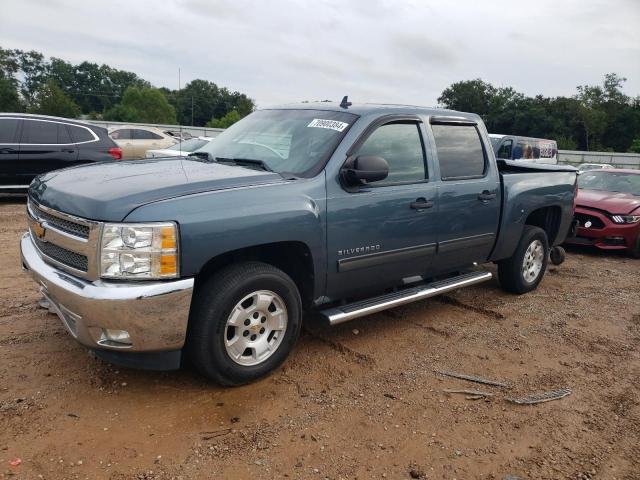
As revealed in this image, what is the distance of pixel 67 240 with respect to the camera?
298cm

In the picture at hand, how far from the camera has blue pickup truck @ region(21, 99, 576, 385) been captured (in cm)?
279

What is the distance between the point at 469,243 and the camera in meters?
4.69

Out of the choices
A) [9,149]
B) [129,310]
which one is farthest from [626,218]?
[9,149]

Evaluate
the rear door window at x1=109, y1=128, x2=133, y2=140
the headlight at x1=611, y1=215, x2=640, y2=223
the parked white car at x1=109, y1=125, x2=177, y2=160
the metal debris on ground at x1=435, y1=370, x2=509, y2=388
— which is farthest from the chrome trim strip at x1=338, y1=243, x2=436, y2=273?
the rear door window at x1=109, y1=128, x2=133, y2=140

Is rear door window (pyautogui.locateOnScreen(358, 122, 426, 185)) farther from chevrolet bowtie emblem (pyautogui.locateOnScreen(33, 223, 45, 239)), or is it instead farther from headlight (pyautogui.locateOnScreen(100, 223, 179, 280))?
chevrolet bowtie emblem (pyautogui.locateOnScreen(33, 223, 45, 239))

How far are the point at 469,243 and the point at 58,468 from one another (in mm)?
3621

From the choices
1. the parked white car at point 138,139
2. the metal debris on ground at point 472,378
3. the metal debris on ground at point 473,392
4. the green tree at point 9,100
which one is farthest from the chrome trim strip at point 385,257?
the green tree at point 9,100

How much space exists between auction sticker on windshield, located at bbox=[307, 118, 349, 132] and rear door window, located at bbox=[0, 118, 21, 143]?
731cm

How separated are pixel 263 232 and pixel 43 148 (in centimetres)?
776

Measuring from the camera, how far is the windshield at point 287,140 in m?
3.68

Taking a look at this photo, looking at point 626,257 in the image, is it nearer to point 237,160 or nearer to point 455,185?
point 455,185

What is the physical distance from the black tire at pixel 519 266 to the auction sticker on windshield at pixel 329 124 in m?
2.73

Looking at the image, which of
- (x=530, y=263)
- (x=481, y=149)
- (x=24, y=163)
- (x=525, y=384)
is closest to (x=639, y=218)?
(x=530, y=263)

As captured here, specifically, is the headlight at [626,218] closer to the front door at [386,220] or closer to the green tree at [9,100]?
the front door at [386,220]
